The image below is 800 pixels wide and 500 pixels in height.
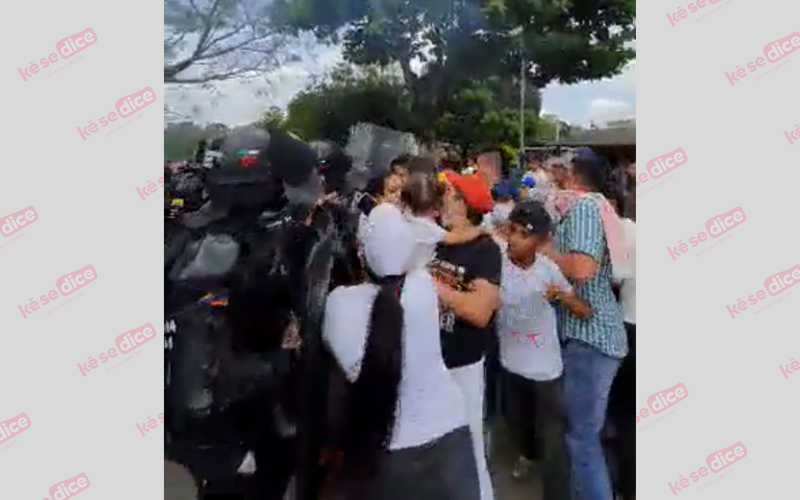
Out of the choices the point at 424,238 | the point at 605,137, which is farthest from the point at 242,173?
the point at 605,137

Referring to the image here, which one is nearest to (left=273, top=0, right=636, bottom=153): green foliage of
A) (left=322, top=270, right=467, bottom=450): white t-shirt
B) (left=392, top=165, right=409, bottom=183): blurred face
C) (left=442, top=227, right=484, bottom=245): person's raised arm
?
(left=392, top=165, right=409, bottom=183): blurred face

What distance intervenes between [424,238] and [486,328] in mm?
334

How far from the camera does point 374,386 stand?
8.13 ft

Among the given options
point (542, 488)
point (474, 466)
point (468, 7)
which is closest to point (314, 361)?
point (474, 466)

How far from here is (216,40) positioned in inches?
103

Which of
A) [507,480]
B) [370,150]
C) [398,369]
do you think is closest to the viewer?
[398,369]

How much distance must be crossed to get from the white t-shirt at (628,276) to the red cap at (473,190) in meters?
0.38

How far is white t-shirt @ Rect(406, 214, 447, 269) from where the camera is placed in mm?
2545

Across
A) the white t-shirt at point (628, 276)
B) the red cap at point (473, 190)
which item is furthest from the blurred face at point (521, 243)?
the white t-shirt at point (628, 276)

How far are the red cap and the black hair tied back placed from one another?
13.9 inches

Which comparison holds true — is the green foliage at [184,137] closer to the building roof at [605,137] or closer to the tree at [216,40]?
the tree at [216,40]

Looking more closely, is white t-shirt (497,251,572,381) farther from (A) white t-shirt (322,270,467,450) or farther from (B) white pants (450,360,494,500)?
(A) white t-shirt (322,270,467,450)

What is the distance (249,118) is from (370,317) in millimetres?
635

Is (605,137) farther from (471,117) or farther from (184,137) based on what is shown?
(184,137)
